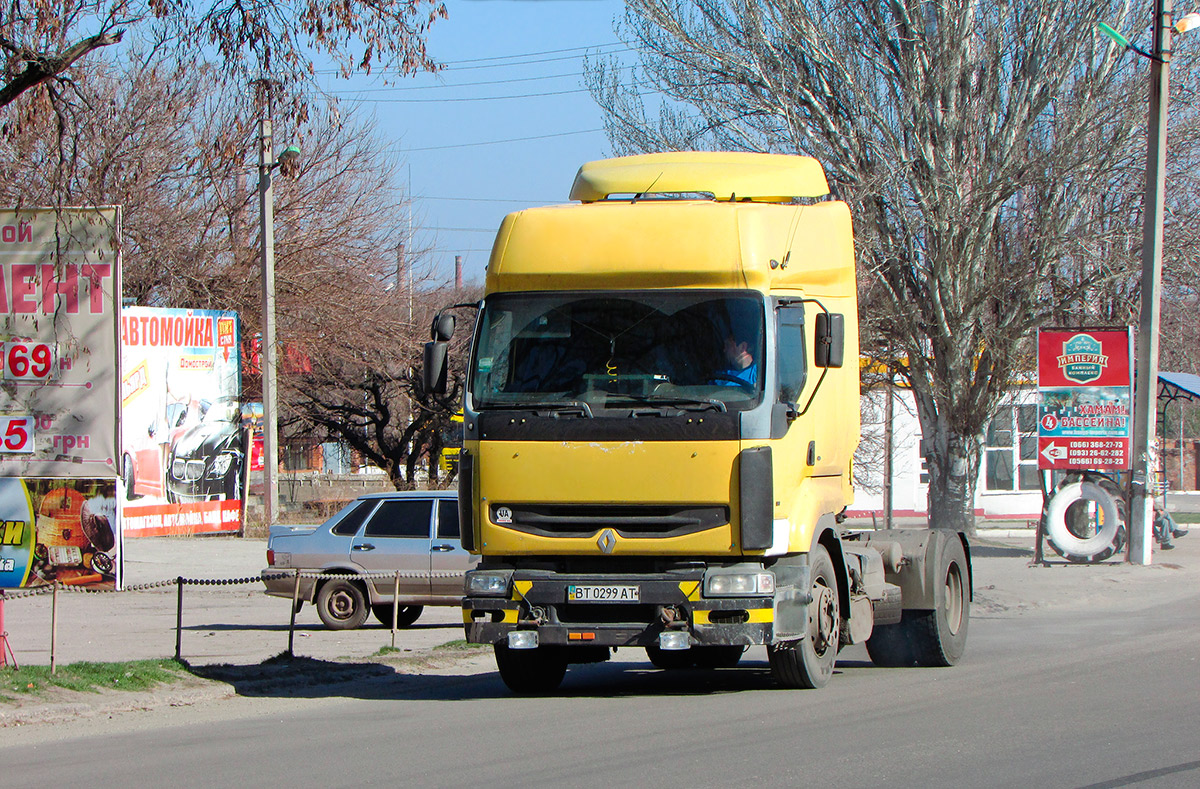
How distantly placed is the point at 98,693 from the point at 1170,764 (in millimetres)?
7479

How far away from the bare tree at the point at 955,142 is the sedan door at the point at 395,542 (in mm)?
9667

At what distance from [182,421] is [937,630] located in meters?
23.1

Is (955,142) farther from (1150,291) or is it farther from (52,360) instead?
(52,360)

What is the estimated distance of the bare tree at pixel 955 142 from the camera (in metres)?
22.8

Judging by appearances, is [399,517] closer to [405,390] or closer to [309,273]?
[309,273]

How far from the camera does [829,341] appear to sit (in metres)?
9.99

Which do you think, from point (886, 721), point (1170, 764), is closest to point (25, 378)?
point (886, 721)

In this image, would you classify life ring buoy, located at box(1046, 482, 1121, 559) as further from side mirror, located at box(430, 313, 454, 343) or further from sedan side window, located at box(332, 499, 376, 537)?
side mirror, located at box(430, 313, 454, 343)

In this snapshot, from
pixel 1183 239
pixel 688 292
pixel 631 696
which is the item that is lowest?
pixel 631 696

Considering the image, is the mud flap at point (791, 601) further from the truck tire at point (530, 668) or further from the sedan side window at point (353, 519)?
the sedan side window at point (353, 519)

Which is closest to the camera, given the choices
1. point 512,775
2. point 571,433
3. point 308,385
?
point 512,775

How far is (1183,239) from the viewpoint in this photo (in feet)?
78.4

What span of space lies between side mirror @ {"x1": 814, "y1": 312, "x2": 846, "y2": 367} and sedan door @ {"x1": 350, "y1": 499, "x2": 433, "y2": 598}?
776 centimetres

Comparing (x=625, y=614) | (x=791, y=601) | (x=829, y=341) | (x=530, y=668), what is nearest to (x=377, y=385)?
(x=530, y=668)
